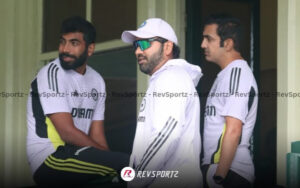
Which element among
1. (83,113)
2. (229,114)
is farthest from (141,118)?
(229,114)

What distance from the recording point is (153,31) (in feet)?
9.15

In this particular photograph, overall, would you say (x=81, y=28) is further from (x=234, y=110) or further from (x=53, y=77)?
(x=234, y=110)

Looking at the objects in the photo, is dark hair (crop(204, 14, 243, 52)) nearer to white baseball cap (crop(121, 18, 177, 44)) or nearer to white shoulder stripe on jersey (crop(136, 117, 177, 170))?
white baseball cap (crop(121, 18, 177, 44))

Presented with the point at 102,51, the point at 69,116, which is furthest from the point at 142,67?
the point at 69,116

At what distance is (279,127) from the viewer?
2699 millimetres

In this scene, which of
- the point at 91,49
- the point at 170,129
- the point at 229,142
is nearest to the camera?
the point at 170,129

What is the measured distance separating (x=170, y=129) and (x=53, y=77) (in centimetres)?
69

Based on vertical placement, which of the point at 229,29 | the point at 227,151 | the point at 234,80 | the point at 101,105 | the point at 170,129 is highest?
the point at 229,29

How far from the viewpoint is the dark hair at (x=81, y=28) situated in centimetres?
294

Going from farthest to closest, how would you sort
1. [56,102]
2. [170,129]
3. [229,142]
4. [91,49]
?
[91,49] < [56,102] < [229,142] < [170,129]

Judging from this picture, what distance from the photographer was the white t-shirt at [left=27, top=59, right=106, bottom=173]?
284cm

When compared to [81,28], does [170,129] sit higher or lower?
lower

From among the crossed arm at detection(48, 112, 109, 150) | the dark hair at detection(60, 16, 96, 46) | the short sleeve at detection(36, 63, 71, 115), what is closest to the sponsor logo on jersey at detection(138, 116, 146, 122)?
the crossed arm at detection(48, 112, 109, 150)

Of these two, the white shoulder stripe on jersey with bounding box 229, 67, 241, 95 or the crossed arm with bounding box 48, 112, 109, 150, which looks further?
the crossed arm with bounding box 48, 112, 109, 150
